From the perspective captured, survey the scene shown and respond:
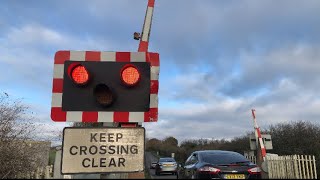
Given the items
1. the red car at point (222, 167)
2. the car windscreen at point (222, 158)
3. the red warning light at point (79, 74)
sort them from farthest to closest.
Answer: the car windscreen at point (222, 158) < the red car at point (222, 167) < the red warning light at point (79, 74)

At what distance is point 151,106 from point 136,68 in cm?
41

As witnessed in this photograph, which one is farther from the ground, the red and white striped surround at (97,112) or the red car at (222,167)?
the red and white striped surround at (97,112)

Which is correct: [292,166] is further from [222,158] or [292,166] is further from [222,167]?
[222,167]

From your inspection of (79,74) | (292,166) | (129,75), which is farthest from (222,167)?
(79,74)

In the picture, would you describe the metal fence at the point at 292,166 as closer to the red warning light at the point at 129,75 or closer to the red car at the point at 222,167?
Result: the red car at the point at 222,167

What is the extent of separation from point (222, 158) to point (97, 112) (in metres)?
8.35

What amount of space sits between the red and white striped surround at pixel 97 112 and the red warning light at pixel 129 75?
146 millimetres

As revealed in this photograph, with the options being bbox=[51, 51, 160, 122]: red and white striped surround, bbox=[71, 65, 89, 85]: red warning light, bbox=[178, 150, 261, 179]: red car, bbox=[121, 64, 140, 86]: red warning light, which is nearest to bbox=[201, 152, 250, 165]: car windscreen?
bbox=[178, 150, 261, 179]: red car

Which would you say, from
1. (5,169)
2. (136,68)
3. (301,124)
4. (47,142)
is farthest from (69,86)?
(301,124)

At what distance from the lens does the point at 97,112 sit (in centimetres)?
418

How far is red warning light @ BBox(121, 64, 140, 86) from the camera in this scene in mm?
4188

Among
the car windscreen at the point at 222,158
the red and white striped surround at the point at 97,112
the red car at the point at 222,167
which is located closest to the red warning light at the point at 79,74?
the red and white striped surround at the point at 97,112

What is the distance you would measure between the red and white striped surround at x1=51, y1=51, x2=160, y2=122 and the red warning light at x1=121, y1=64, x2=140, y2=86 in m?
0.15

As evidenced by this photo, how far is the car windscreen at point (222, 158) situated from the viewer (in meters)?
11.6
